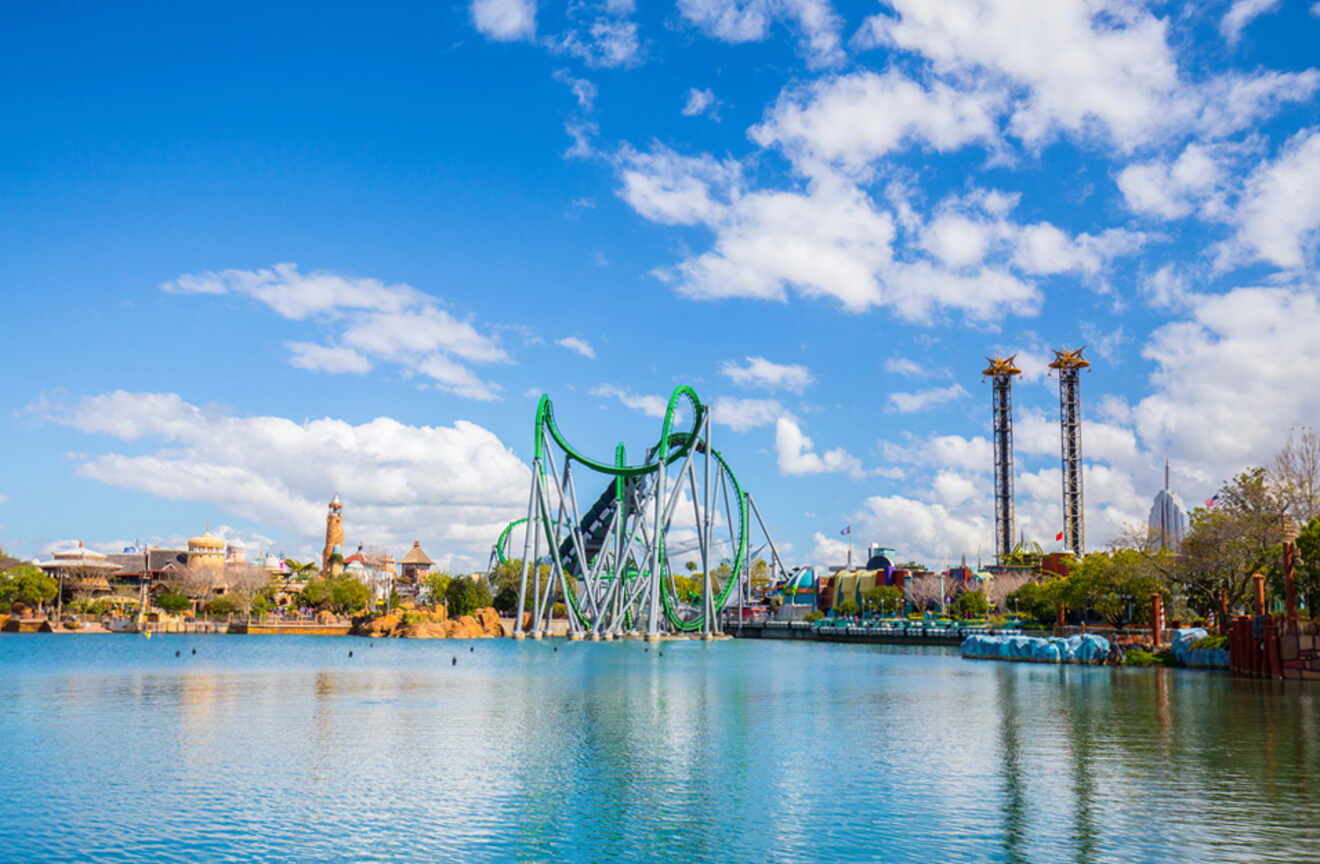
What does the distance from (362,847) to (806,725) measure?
18544 mm

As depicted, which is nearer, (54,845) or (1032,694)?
(54,845)

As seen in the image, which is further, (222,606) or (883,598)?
(883,598)

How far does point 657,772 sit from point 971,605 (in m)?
105

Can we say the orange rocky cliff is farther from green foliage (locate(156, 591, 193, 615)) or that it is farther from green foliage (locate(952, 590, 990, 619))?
green foliage (locate(952, 590, 990, 619))

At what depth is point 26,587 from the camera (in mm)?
120250

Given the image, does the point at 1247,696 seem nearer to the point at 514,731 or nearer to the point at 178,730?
the point at 514,731

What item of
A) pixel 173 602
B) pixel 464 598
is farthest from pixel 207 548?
pixel 464 598

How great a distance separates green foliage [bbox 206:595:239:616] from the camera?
129875 millimetres

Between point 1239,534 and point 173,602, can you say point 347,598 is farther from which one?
point 1239,534

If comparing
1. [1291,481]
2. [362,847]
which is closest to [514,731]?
[362,847]

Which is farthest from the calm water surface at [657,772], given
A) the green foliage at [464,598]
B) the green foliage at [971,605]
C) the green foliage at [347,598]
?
the green foliage at [347,598]

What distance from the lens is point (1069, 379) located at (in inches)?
6388

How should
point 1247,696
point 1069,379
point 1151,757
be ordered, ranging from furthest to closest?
point 1069,379 → point 1247,696 → point 1151,757

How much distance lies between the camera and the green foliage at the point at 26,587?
120125mm
